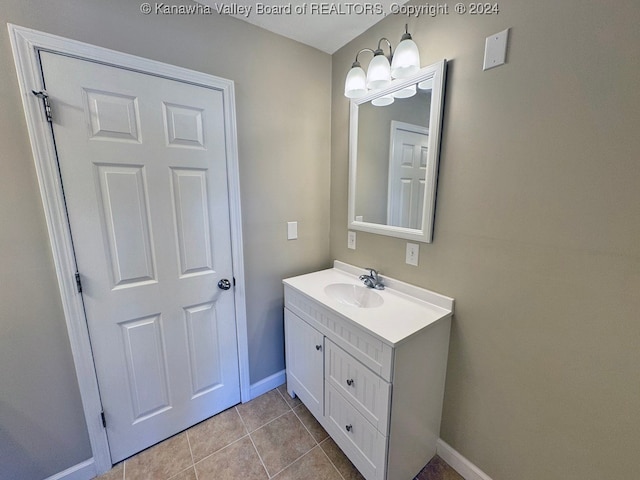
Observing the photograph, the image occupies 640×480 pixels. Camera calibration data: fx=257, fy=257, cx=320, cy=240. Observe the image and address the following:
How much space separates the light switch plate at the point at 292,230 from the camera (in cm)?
183

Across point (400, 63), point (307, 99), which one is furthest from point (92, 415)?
point (400, 63)

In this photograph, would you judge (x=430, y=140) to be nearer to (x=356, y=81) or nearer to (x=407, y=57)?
(x=407, y=57)

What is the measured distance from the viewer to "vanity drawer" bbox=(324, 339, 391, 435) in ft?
3.64

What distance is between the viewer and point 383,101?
1538 mm

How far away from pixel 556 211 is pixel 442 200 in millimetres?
442

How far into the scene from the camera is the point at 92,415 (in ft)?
4.24

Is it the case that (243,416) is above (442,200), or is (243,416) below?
below

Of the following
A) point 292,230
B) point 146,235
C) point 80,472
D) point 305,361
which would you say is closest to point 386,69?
point 292,230

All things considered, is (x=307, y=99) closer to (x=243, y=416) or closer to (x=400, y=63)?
(x=400, y=63)

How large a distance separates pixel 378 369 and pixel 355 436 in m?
0.46

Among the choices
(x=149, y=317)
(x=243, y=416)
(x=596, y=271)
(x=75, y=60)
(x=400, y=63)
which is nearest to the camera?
(x=596, y=271)

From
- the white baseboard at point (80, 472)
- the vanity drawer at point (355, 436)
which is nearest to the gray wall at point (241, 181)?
the white baseboard at point (80, 472)

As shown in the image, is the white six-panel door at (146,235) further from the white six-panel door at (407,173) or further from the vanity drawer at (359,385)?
the white six-panel door at (407,173)

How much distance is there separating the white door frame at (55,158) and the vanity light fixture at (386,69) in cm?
72
